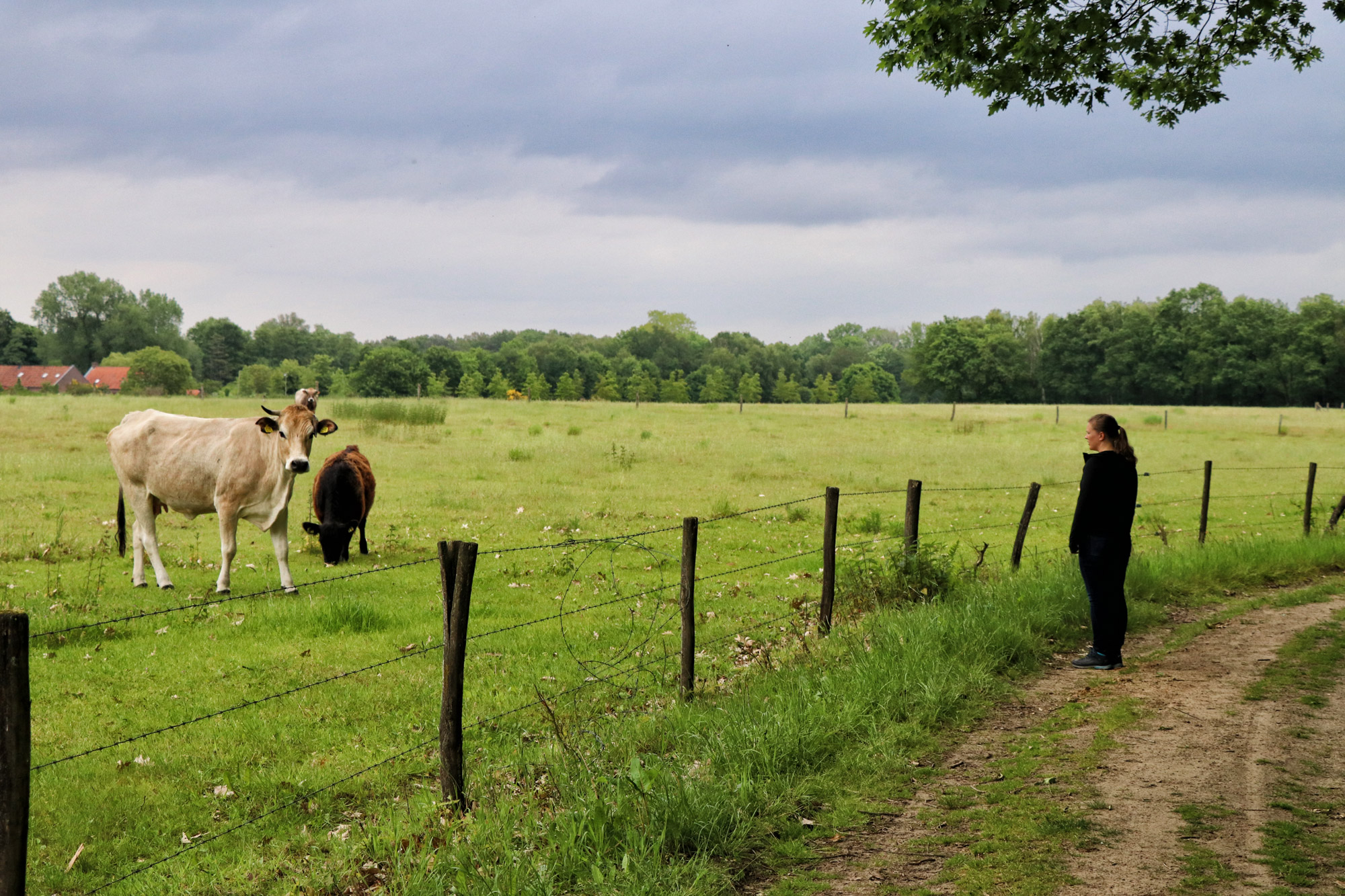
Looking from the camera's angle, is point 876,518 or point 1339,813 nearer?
point 1339,813

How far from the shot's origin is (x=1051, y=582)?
1046 cm

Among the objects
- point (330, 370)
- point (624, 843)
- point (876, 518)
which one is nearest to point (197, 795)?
point (624, 843)

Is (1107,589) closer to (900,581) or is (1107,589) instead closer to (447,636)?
(900,581)

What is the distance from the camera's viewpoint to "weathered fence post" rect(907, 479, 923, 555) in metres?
9.69

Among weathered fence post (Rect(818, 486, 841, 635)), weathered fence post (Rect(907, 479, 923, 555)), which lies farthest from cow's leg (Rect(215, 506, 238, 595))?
weathered fence post (Rect(907, 479, 923, 555))

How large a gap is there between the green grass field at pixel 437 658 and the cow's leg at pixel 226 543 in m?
0.24

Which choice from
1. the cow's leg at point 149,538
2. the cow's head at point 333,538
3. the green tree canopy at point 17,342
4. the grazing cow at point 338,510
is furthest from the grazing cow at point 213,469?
the green tree canopy at point 17,342

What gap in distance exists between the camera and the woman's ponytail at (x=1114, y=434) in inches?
330

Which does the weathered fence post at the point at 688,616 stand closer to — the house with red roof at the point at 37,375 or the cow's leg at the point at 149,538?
the cow's leg at the point at 149,538

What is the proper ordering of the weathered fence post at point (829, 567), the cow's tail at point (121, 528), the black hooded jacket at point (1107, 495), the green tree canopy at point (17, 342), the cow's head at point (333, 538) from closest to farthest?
the black hooded jacket at point (1107, 495) < the weathered fence post at point (829, 567) < the cow's tail at point (121, 528) < the cow's head at point (333, 538) < the green tree canopy at point (17, 342)

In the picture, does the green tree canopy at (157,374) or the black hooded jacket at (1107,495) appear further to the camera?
the green tree canopy at (157,374)

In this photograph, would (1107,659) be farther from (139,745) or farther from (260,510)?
(260,510)

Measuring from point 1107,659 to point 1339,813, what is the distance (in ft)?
9.87

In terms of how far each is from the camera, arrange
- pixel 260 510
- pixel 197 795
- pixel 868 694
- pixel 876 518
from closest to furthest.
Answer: pixel 197 795 → pixel 868 694 → pixel 260 510 → pixel 876 518
